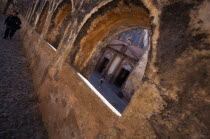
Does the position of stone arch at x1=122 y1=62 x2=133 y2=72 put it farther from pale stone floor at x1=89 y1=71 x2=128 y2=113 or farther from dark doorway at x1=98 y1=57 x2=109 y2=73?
pale stone floor at x1=89 y1=71 x2=128 y2=113

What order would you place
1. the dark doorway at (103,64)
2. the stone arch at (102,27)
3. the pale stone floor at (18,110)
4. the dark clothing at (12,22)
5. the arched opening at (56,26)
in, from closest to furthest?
1. the pale stone floor at (18,110)
2. the stone arch at (102,27)
3. the arched opening at (56,26)
4. the dark clothing at (12,22)
5. the dark doorway at (103,64)

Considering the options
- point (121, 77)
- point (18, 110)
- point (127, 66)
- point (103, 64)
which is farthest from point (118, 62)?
point (18, 110)

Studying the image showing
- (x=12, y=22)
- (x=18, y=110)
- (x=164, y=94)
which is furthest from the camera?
(x=12, y=22)

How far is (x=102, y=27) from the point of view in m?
3.31

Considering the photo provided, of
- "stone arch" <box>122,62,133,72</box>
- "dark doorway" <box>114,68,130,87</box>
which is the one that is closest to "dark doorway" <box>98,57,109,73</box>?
"dark doorway" <box>114,68,130,87</box>

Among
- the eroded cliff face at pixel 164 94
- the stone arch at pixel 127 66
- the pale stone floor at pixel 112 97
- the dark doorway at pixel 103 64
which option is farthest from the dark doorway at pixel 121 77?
→ the eroded cliff face at pixel 164 94

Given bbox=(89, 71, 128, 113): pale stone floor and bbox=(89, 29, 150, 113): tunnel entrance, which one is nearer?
bbox=(89, 71, 128, 113): pale stone floor

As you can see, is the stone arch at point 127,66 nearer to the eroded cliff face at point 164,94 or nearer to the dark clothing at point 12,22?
the dark clothing at point 12,22

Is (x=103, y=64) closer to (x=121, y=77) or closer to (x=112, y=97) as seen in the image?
(x=121, y=77)

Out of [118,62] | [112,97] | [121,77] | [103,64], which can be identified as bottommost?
[112,97]

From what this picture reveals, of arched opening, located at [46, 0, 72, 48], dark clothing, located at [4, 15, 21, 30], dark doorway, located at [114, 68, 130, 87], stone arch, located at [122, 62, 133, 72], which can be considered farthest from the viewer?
dark doorway, located at [114, 68, 130, 87]

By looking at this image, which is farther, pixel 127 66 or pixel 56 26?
pixel 127 66

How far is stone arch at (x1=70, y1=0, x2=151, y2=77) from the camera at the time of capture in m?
2.67

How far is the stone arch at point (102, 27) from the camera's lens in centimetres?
267
